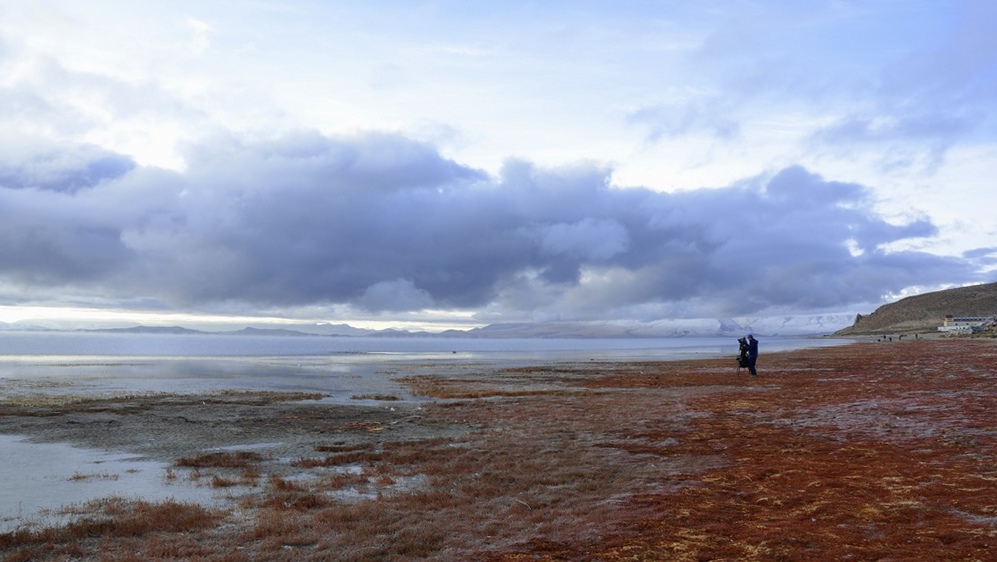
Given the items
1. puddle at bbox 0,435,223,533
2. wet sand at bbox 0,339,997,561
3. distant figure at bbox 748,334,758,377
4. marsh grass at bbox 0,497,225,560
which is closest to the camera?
wet sand at bbox 0,339,997,561

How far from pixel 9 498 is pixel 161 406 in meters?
19.4

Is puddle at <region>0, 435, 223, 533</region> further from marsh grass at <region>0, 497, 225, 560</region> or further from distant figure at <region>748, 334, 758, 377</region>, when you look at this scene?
distant figure at <region>748, 334, 758, 377</region>

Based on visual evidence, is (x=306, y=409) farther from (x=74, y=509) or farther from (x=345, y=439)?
(x=74, y=509)

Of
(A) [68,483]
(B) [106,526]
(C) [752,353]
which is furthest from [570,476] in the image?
(C) [752,353]

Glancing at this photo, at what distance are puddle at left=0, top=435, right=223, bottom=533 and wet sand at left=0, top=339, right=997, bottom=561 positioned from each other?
2.35ft

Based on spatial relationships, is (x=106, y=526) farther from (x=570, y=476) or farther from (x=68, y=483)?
(x=570, y=476)

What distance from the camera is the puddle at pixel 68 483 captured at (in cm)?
1273

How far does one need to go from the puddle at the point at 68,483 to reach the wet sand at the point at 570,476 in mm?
716

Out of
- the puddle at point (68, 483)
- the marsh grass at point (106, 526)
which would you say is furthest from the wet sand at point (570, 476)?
the puddle at point (68, 483)

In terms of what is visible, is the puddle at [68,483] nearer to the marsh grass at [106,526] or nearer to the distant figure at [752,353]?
the marsh grass at [106,526]

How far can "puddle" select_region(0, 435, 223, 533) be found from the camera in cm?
1273

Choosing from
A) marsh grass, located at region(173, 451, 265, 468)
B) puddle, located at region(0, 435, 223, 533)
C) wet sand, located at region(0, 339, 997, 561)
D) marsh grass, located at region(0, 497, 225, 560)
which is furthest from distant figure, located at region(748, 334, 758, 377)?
marsh grass, located at region(0, 497, 225, 560)

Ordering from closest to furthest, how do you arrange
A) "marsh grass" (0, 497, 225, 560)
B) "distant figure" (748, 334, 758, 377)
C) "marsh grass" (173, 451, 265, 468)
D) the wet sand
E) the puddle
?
the wet sand < "marsh grass" (0, 497, 225, 560) < the puddle < "marsh grass" (173, 451, 265, 468) < "distant figure" (748, 334, 758, 377)

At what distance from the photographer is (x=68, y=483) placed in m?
15.2
